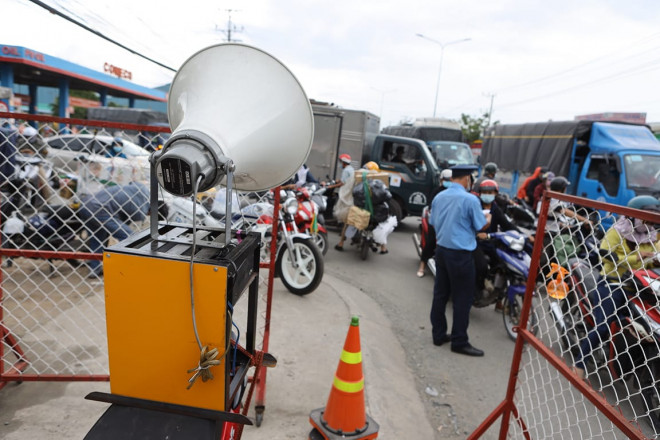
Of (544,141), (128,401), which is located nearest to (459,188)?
(128,401)

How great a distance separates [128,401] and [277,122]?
1.16 meters

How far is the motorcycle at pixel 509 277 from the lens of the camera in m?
4.47

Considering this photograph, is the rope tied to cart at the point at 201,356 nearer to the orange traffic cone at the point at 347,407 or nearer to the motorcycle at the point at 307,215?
the orange traffic cone at the point at 347,407

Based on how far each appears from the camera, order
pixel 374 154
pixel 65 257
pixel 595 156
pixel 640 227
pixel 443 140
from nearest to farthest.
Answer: pixel 65 257 < pixel 640 227 < pixel 374 154 < pixel 595 156 < pixel 443 140

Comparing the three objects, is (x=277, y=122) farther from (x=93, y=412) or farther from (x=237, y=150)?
(x=93, y=412)

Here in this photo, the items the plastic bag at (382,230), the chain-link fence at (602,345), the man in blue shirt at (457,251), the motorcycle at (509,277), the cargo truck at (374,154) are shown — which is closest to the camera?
the chain-link fence at (602,345)

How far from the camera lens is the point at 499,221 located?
16.7ft

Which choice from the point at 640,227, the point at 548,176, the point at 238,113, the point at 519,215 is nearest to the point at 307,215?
the point at 519,215

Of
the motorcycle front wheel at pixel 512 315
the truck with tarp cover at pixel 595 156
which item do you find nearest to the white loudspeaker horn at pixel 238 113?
the motorcycle front wheel at pixel 512 315

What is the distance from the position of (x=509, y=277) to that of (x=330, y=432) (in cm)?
288

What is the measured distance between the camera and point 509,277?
15.2ft

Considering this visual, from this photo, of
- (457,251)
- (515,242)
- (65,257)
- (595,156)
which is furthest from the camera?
(595,156)

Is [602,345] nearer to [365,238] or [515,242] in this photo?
[515,242]

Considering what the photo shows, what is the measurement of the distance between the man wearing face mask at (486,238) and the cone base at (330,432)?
8.27ft
